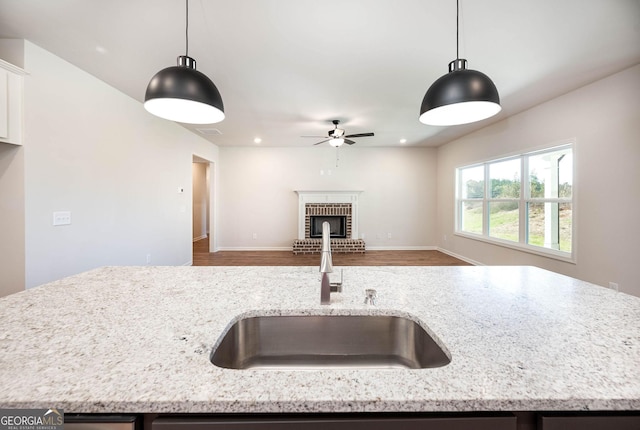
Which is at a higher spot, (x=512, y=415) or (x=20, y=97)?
(x=20, y=97)

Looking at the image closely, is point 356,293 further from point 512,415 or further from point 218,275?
point 218,275

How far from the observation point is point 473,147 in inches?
198

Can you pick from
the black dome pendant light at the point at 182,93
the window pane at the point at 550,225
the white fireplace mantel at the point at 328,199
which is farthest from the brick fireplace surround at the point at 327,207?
the black dome pendant light at the point at 182,93

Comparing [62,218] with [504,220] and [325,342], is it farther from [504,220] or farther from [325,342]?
[504,220]

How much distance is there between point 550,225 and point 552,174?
28.4 inches

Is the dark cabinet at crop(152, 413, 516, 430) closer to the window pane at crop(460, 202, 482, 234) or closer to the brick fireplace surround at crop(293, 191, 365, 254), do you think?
the window pane at crop(460, 202, 482, 234)

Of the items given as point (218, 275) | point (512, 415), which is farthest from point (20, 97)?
point (512, 415)

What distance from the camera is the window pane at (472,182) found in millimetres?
5037

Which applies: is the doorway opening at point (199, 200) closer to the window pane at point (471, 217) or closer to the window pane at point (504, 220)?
the window pane at point (471, 217)

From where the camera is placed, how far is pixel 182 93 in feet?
3.96

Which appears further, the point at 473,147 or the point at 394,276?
the point at 473,147

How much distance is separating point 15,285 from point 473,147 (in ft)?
22.2

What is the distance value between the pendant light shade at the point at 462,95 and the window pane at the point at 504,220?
144 inches

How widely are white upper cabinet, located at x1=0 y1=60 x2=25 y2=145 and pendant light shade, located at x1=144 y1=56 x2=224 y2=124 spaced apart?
1.82 metres
